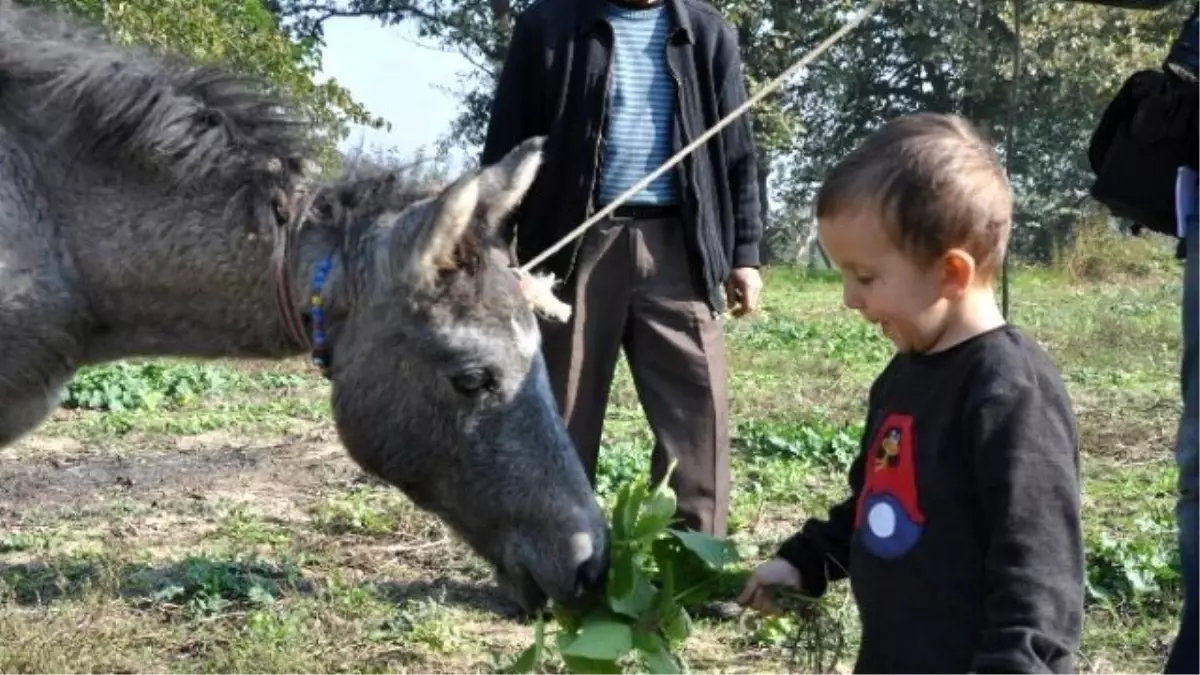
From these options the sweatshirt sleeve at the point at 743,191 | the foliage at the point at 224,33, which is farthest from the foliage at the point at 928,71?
the sweatshirt sleeve at the point at 743,191

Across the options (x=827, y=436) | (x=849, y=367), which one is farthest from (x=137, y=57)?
(x=849, y=367)

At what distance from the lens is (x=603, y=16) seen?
4.32 metres

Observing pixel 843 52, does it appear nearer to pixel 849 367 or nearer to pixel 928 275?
pixel 849 367

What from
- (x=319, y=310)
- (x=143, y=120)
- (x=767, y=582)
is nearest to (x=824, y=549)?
(x=767, y=582)

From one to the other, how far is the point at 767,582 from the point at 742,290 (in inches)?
89.2

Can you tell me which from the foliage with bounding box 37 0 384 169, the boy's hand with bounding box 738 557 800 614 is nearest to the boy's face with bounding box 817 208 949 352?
the boy's hand with bounding box 738 557 800 614

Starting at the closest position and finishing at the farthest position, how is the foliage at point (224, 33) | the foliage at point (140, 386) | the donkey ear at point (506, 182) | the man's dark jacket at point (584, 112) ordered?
the donkey ear at point (506, 182), the man's dark jacket at point (584, 112), the foliage at point (140, 386), the foliage at point (224, 33)

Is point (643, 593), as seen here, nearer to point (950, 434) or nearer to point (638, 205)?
point (950, 434)

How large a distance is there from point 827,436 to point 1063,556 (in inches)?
195

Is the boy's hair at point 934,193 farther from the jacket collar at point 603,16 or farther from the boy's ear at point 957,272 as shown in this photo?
the jacket collar at point 603,16

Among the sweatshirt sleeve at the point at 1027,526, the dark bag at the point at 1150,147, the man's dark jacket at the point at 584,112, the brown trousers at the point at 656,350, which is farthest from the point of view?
the brown trousers at the point at 656,350

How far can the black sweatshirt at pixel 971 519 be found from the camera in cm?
197

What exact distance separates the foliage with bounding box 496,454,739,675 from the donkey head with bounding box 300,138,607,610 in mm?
161

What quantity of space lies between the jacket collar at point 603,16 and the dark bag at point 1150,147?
5.73 ft
